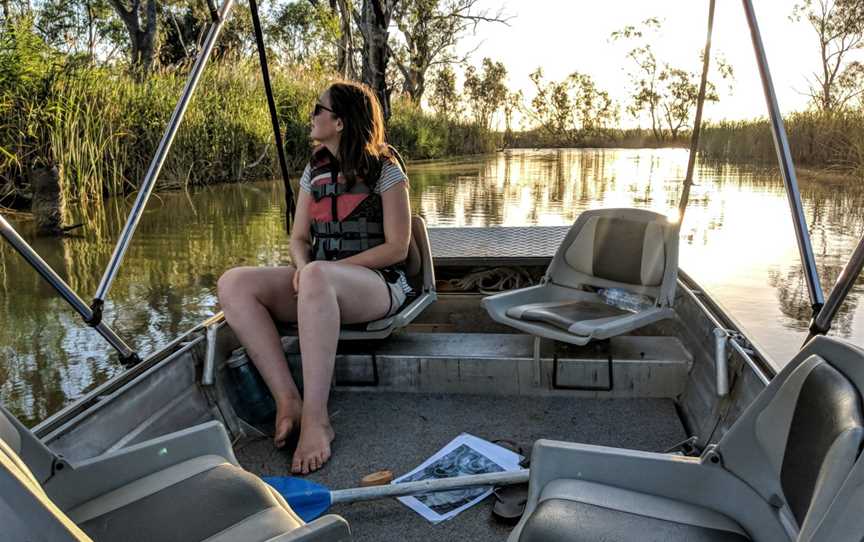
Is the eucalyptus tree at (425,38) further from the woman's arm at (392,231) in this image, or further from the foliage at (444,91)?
the woman's arm at (392,231)

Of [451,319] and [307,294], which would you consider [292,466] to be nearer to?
[307,294]

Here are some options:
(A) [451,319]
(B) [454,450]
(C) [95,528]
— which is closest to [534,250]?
(A) [451,319]

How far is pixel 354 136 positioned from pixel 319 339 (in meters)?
0.76

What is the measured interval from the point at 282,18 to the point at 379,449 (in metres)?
33.6

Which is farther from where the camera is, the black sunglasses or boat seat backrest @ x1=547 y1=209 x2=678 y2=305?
boat seat backrest @ x1=547 y1=209 x2=678 y2=305

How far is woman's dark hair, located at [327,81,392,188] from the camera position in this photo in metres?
2.46

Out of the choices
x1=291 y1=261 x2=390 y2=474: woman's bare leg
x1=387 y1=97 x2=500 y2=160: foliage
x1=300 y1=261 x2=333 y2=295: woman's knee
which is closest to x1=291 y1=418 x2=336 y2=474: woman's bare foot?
x1=291 y1=261 x2=390 y2=474: woman's bare leg

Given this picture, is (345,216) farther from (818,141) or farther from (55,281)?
(818,141)

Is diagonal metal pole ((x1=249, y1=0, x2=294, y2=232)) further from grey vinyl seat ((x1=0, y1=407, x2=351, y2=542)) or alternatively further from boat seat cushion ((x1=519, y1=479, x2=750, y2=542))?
boat seat cushion ((x1=519, y1=479, x2=750, y2=542))

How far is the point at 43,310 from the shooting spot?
418 centimetres

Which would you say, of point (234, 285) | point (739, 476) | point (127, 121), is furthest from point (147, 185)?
point (127, 121)

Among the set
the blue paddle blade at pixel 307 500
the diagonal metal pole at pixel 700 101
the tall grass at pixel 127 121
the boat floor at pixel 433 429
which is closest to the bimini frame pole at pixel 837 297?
the boat floor at pixel 433 429

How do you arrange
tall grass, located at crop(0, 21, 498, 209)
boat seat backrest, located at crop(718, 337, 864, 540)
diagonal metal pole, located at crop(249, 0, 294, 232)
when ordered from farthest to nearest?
1. tall grass, located at crop(0, 21, 498, 209)
2. diagonal metal pole, located at crop(249, 0, 294, 232)
3. boat seat backrest, located at crop(718, 337, 864, 540)

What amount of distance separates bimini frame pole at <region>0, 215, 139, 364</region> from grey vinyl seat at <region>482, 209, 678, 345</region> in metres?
1.27
